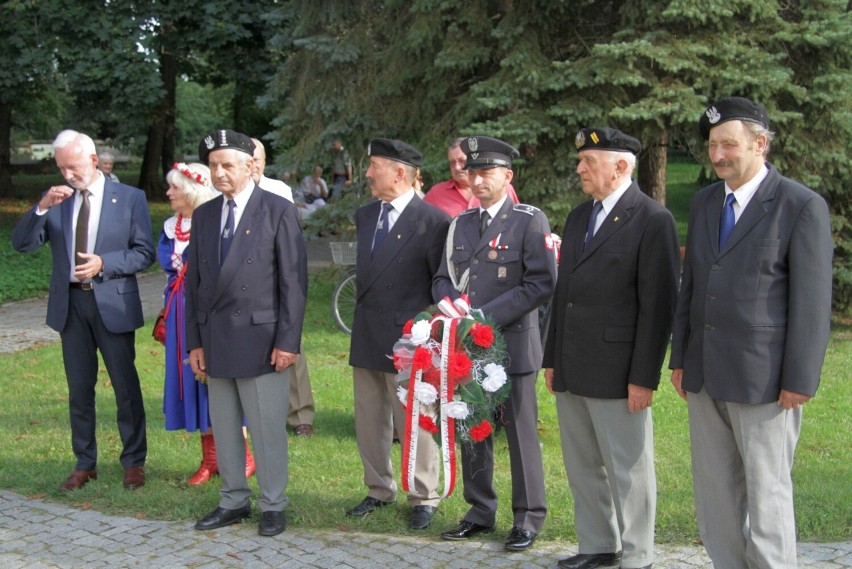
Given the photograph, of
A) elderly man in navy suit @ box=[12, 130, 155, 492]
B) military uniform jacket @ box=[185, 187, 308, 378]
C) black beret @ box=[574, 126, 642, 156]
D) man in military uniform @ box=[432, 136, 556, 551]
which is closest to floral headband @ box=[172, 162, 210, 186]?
elderly man in navy suit @ box=[12, 130, 155, 492]

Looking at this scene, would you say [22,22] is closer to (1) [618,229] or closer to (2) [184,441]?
(2) [184,441]

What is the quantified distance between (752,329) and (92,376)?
425 centimetres

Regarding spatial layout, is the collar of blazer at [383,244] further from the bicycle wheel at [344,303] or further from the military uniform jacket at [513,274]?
the bicycle wheel at [344,303]

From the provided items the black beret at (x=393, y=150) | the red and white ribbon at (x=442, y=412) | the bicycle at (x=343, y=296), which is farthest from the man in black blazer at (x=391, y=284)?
the bicycle at (x=343, y=296)

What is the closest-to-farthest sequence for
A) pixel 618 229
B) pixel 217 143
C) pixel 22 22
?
pixel 618 229
pixel 217 143
pixel 22 22

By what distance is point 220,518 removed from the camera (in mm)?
5641

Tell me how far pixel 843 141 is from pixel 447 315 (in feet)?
22.8

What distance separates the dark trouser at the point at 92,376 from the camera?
6.25 metres

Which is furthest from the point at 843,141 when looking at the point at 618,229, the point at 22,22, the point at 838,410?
the point at 22,22

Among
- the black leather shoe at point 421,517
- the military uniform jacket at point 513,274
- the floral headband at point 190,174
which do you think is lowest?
the black leather shoe at point 421,517

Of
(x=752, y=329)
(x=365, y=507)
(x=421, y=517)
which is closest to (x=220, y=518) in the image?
(x=365, y=507)

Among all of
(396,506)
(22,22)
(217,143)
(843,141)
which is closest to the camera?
(217,143)

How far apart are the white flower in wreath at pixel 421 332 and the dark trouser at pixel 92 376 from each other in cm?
228

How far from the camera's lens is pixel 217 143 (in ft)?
18.0
